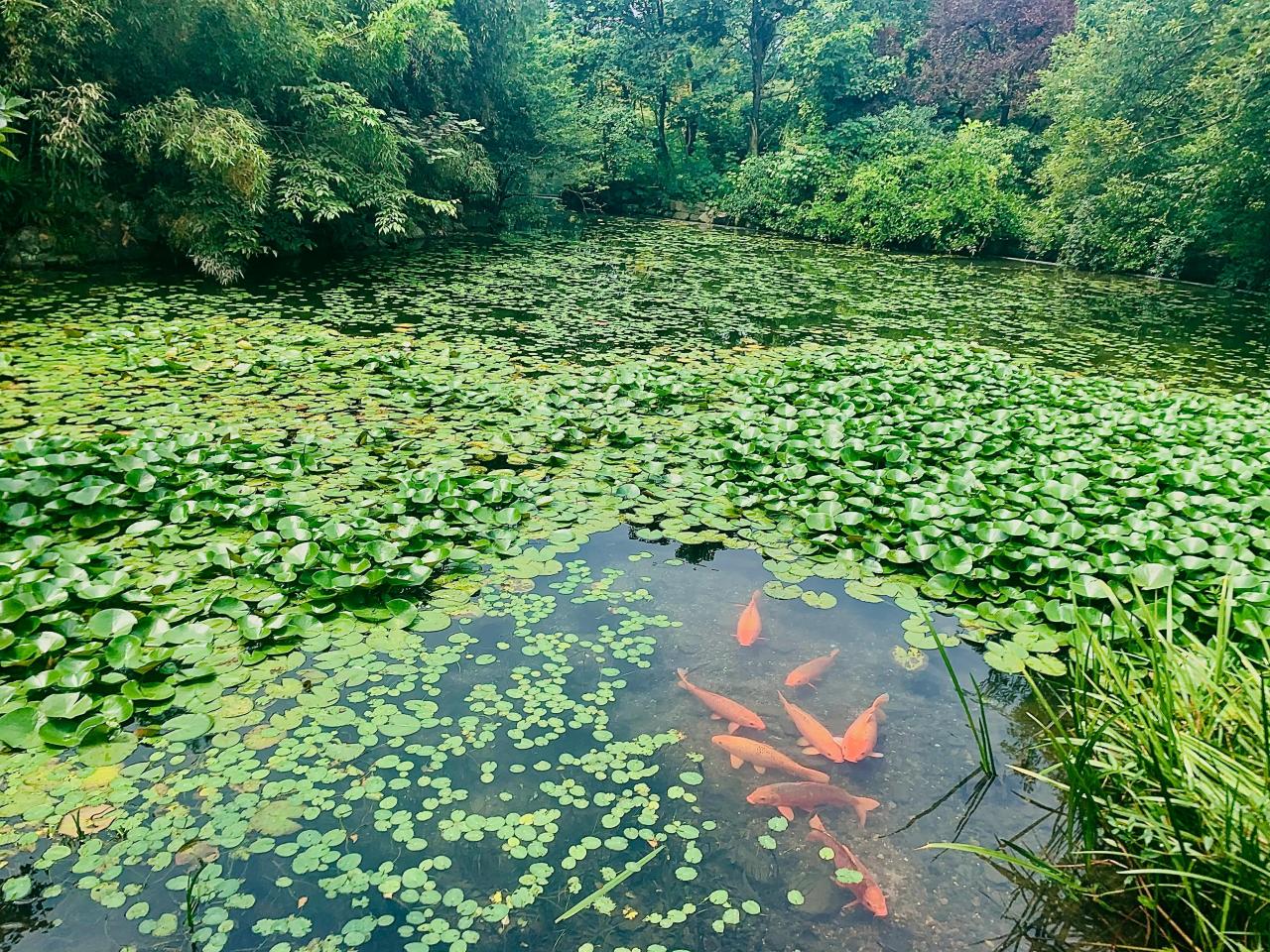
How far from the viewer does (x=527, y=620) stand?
2.84 m

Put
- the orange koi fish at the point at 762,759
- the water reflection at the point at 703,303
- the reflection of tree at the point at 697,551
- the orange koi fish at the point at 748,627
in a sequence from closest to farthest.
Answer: the orange koi fish at the point at 762,759 < the orange koi fish at the point at 748,627 < the reflection of tree at the point at 697,551 < the water reflection at the point at 703,303

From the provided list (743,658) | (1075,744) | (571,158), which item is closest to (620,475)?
(743,658)

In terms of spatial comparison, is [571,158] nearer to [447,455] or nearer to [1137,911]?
[447,455]

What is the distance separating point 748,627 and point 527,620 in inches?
33.8

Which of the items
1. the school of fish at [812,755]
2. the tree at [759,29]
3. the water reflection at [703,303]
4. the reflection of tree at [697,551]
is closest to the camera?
the school of fish at [812,755]

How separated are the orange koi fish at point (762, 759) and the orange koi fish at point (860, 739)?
0.12m

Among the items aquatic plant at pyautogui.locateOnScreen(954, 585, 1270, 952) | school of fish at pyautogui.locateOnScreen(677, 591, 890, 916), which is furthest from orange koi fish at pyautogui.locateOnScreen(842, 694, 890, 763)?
aquatic plant at pyautogui.locateOnScreen(954, 585, 1270, 952)

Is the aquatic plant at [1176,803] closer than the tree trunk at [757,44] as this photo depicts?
Yes

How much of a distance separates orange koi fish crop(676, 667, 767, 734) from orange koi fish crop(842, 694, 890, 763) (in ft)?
0.87

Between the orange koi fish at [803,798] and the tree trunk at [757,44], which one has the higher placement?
the tree trunk at [757,44]

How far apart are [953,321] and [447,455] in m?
6.87

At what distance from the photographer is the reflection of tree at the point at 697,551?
11.1 feet

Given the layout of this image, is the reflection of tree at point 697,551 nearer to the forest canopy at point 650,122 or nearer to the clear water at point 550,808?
the clear water at point 550,808

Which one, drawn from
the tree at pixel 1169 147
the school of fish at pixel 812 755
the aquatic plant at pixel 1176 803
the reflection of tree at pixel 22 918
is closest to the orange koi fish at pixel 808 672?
the school of fish at pixel 812 755
